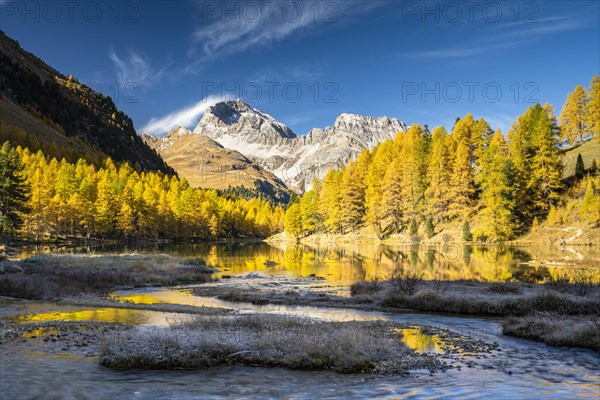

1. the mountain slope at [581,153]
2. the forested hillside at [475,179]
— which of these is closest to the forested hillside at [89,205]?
the forested hillside at [475,179]

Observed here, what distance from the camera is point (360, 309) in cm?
2553

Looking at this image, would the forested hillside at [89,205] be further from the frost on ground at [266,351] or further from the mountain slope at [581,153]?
the mountain slope at [581,153]

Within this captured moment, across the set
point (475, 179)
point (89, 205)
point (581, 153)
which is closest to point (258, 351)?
point (475, 179)

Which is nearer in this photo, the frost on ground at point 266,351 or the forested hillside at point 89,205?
the frost on ground at point 266,351

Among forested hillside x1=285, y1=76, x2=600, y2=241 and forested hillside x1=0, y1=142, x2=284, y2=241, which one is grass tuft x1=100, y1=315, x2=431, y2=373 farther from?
forested hillside x1=0, y1=142, x2=284, y2=241

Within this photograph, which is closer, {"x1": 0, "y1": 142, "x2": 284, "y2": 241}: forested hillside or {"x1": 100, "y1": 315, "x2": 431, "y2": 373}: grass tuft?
{"x1": 100, "y1": 315, "x2": 431, "y2": 373}: grass tuft

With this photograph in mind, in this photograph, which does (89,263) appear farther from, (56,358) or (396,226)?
(396,226)

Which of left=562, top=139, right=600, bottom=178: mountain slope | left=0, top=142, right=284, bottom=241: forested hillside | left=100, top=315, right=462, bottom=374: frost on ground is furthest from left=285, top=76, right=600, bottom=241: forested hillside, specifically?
left=100, top=315, right=462, bottom=374: frost on ground

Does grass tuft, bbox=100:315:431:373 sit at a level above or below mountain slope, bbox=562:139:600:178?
below

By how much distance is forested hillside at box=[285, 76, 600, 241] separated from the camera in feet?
236

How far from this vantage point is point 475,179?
8325cm

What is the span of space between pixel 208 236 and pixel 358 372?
436ft

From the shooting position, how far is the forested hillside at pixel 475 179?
72062 millimetres

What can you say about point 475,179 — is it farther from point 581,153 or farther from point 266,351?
point 266,351
